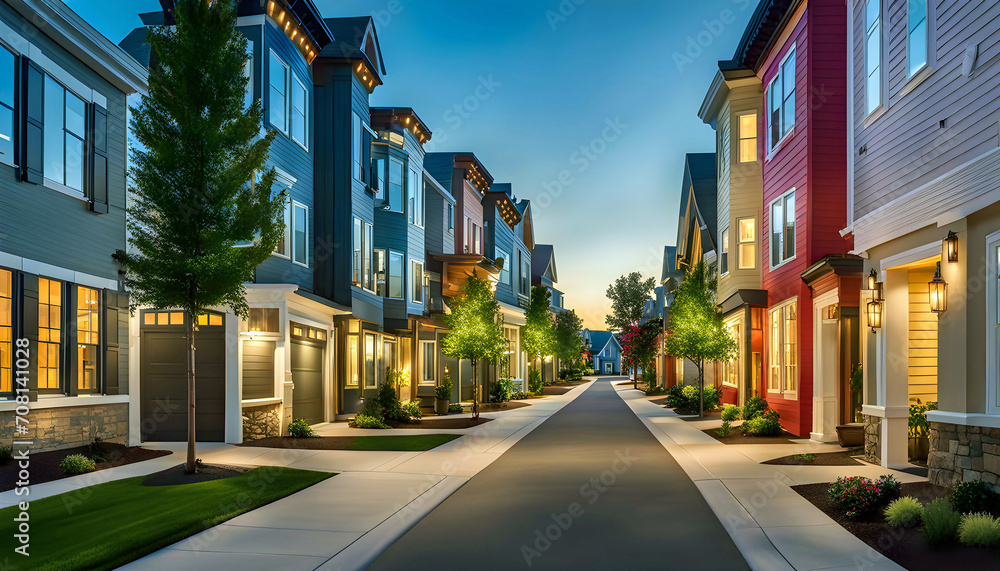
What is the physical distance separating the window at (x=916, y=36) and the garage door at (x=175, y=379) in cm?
1459

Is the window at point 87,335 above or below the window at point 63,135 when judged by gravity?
below

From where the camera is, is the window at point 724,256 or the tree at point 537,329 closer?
the window at point 724,256

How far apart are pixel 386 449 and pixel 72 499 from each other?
7.81m

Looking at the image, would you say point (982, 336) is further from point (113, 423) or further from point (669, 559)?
point (113, 423)

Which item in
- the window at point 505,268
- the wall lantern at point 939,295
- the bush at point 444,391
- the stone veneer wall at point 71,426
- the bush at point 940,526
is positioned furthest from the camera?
the window at point 505,268

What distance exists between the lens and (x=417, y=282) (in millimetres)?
30969

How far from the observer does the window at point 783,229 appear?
20727 mm

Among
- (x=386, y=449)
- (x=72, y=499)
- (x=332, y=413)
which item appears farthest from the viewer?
(x=332, y=413)

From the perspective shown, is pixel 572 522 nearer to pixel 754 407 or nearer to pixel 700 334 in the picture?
pixel 754 407

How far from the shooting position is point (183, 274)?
12625 mm

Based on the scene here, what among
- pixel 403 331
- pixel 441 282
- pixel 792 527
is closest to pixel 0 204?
pixel 792 527

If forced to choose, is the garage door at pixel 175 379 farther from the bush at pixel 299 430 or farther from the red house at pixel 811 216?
the red house at pixel 811 216

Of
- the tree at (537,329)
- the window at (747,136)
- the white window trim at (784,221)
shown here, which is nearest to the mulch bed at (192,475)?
the white window trim at (784,221)

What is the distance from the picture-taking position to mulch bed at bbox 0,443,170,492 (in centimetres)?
1143
